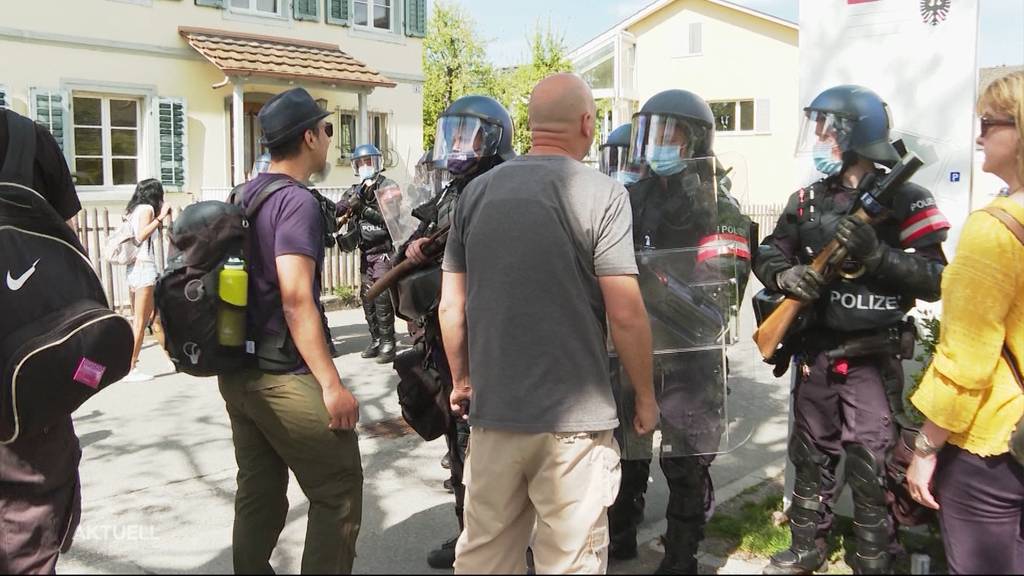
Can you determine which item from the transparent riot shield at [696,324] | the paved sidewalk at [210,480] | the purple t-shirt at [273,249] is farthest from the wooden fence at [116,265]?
the transparent riot shield at [696,324]

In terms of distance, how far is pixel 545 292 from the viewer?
270 cm

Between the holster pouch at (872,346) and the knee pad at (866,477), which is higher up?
the holster pouch at (872,346)

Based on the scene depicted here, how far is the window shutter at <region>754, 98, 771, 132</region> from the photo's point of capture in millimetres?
29766

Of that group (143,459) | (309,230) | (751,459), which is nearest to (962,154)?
(751,459)

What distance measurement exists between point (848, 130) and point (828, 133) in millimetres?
81

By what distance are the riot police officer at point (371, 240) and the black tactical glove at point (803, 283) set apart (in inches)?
200

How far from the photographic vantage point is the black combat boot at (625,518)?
4.12 meters

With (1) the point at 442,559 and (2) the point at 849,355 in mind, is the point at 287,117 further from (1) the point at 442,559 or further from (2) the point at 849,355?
(2) the point at 849,355

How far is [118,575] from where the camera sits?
395 centimetres

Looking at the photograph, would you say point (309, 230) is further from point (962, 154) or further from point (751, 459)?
point (751, 459)

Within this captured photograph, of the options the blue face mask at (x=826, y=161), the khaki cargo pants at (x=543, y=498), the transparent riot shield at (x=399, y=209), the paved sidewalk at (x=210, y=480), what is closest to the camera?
the khaki cargo pants at (x=543, y=498)

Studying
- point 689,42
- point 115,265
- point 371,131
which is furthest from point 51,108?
point 689,42

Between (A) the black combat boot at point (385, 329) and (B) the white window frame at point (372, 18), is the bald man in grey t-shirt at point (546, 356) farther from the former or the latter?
(B) the white window frame at point (372, 18)

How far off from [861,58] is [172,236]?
3.27 metres
